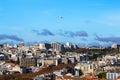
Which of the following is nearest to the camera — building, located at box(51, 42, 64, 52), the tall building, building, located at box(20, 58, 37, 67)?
building, located at box(20, 58, 37, 67)

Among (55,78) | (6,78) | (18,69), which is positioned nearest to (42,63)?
(18,69)

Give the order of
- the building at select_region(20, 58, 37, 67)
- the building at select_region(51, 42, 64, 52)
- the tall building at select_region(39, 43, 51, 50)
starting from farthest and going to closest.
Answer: the tall building at select_region(39, 43, 51, 50), the building at select_region(51, 42, 64, 52), the building at select_region(20, 58, 37, 67)

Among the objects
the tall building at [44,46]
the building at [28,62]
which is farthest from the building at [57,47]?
the building at [28,62]

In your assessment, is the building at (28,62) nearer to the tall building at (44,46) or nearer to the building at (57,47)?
the building at (57,47)

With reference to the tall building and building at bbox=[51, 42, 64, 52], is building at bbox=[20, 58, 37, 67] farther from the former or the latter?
the tall building

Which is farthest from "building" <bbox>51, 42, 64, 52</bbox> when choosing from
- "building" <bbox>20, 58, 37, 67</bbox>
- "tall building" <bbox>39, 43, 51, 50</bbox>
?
"building" <bbox>20, 58, 37, 67</bbox>

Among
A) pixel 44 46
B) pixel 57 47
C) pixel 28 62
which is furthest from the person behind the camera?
pixel 44 46

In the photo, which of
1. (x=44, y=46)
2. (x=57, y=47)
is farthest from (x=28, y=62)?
(x=44, y=46)

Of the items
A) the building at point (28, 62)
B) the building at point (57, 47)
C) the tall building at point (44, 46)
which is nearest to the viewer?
the building at point (28, 62)

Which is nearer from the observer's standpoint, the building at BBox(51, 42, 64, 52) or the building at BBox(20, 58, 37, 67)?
the building at BBox(20, 58, 37, 67)

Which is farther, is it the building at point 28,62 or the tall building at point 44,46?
the tall building at point 44,46

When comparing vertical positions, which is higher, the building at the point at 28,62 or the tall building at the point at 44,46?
the tall building at the point at 44,46

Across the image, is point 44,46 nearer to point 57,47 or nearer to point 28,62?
point 57,47
